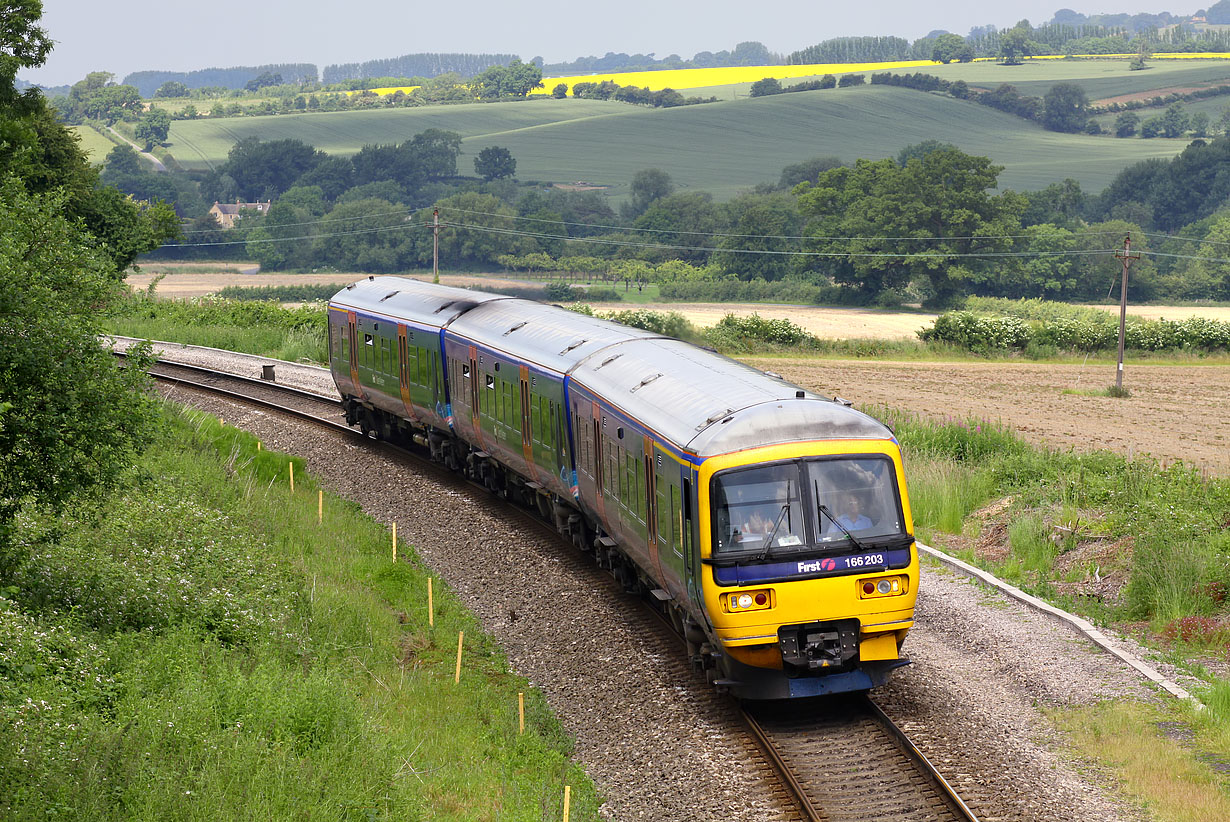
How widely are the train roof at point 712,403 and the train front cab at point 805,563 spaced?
22 centimetres

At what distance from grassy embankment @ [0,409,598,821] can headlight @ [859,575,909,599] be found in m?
3.46

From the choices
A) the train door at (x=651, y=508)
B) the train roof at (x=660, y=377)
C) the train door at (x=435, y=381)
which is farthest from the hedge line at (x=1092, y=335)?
the train door at (x=651, y=508)

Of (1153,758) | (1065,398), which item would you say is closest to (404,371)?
(1153,758)

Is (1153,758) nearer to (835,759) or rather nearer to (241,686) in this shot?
(835,759)

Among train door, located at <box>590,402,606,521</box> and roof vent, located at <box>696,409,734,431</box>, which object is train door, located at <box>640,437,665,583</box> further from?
train door, located at <box>590,402,606,521</box>

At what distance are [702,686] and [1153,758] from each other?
15.8 ft

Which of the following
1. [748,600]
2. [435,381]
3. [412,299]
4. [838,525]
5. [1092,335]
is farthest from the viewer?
[1092,335]

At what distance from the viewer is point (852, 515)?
1303 centimetres

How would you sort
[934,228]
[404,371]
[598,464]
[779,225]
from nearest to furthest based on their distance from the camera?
[598,464] < [404,371] < [934,228] < [779,225]

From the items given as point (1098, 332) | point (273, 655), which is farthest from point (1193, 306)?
point (273, 655)

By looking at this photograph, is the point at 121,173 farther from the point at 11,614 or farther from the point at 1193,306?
the point at 11,614

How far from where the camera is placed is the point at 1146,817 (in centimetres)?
1108

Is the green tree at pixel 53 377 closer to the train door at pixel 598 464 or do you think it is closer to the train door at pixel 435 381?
the train door at pixel 598 464

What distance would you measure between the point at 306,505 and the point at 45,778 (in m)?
13.9
